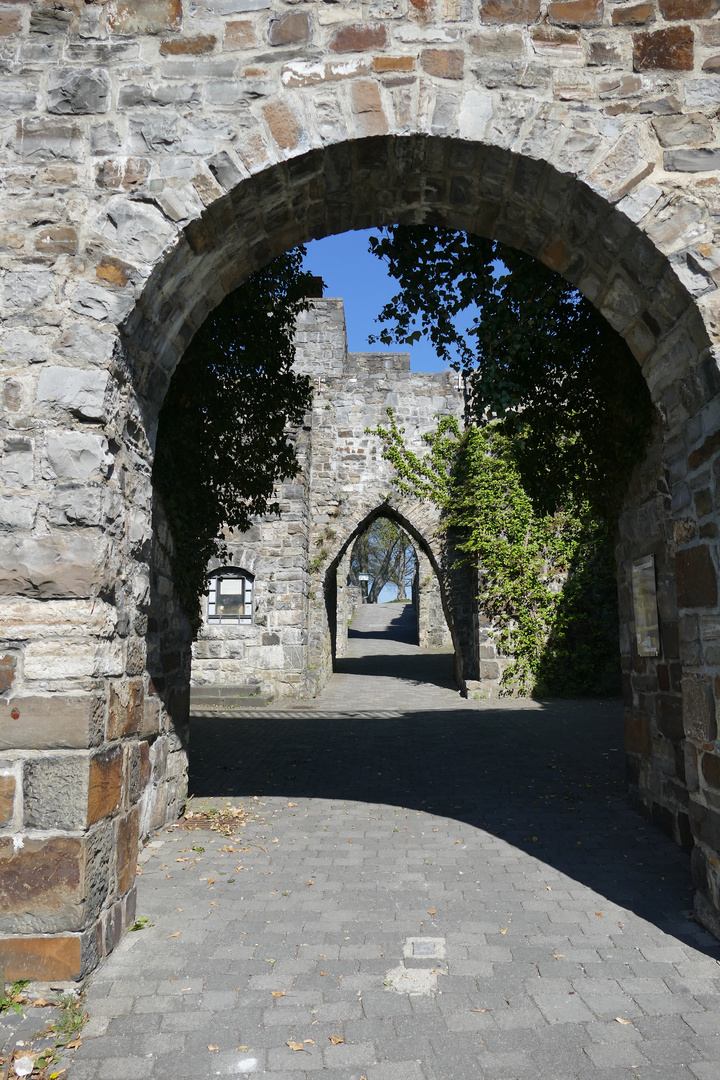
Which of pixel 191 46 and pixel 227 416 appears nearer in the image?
pixel 191 46

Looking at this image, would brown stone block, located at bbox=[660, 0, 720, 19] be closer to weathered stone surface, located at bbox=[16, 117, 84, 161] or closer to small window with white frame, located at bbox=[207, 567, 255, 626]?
weathered stone surface, located at bbox=[16, 117, 84, 161]

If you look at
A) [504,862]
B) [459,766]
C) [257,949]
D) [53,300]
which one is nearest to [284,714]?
[459,766]

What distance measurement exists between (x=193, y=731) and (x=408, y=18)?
7202 mm

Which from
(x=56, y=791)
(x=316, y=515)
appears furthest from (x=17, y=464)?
(x=316, y=515)

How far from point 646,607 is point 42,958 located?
365cm

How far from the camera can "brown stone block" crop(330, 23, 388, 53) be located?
2.98 m

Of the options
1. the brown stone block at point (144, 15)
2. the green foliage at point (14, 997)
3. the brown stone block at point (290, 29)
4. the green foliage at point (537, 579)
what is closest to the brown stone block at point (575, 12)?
the brown stone block at point (290, 29)

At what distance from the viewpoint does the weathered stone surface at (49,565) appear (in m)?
2.69

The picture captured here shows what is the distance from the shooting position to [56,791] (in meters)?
2.58

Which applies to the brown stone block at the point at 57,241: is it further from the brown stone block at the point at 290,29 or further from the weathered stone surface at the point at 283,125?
the brown stone block at the point at 290,29

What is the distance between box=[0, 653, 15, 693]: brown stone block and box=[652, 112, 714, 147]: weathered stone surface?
129 inches

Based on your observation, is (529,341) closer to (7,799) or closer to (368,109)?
(368,109)

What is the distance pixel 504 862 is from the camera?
3.87m

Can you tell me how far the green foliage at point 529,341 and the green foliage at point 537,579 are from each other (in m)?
6.09
